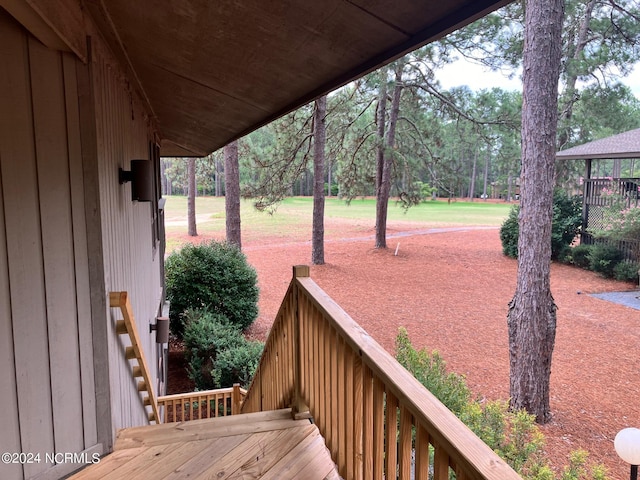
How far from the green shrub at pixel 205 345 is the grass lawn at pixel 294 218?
12857 millimetres

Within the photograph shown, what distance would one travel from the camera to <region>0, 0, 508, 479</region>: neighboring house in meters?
1.54

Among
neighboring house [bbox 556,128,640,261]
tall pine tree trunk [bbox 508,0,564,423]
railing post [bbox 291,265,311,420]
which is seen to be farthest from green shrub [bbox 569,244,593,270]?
railing post [bbox 291,265,311,420]

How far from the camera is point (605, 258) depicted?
13844 mm

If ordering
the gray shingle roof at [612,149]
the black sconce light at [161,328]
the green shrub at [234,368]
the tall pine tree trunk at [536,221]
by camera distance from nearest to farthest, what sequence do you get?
the black sconce light at [161,328], the tall pine tree trunk at [536,221], the green shrub at [234,368], the gray shingle roof at [612,149]

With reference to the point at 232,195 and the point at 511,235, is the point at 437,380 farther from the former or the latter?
the point at 511,235

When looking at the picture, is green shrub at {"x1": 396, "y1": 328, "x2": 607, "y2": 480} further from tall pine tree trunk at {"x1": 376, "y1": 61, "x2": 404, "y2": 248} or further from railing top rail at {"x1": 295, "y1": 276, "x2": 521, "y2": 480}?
tall pine tree trunk at {"x1": 376, "y1": 61, "x2": 404, "y2": 248}

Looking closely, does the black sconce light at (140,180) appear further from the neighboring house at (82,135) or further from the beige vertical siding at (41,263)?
the beige vertical siding at (41,263)

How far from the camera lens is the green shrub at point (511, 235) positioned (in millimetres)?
16969

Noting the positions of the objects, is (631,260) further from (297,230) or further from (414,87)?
(297,230)

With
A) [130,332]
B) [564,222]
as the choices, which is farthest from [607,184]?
[130,332]

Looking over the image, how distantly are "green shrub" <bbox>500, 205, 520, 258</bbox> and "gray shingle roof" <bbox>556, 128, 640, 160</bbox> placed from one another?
2.71 m

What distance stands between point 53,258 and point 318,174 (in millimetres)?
13242

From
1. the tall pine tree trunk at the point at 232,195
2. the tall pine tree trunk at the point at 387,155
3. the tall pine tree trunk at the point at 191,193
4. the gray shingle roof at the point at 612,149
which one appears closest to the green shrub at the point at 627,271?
the gray shingle roof at the point at 612,149

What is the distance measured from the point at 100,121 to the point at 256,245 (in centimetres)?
1957
